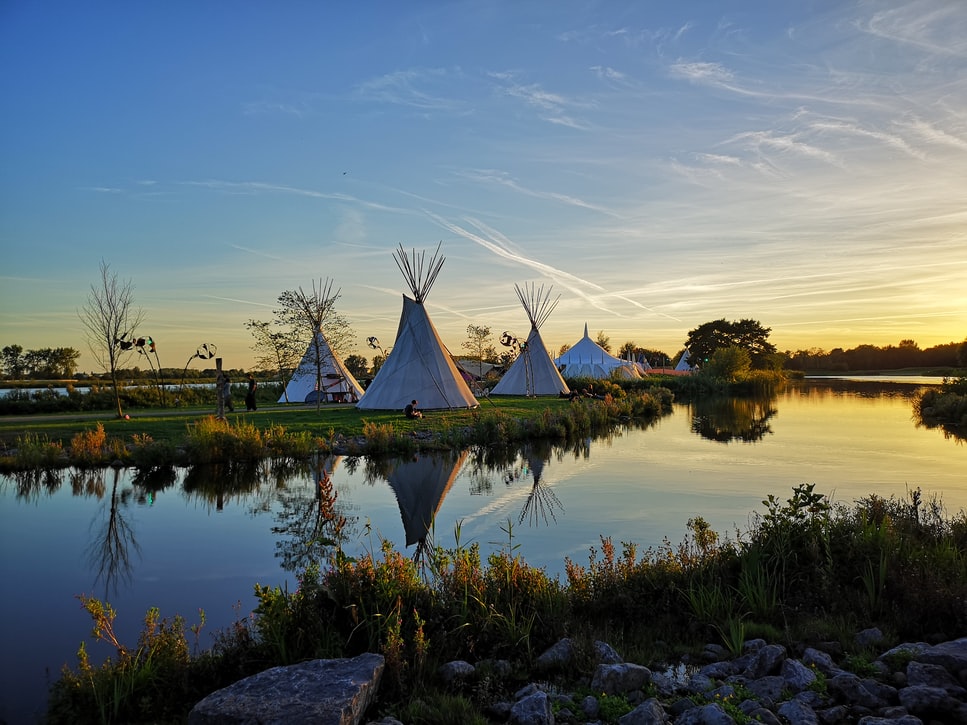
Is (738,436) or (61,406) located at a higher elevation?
(61,406)

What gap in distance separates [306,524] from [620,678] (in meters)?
6.15

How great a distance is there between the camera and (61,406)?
77.3ft

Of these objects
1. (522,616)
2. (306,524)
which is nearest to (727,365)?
(306,524)

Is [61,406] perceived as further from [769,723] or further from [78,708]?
[769,723]

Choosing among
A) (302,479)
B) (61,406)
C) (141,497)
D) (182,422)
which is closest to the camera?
(141,497)

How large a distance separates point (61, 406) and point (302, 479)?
1635 cm

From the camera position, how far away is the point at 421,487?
37.7ft

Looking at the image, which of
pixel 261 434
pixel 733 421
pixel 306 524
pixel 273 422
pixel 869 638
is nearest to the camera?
pixel 869 638

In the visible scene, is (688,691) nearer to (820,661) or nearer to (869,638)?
(820,661)

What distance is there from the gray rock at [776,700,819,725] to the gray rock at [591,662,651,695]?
30.4 inches

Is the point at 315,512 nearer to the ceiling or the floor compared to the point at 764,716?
nearer to the floor

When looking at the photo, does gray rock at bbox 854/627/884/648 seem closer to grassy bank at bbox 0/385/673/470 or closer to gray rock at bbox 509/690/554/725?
gray rock at bbox 509/690/554/725

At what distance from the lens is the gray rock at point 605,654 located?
13.9 ft

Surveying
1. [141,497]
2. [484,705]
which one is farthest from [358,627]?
[141,497]
